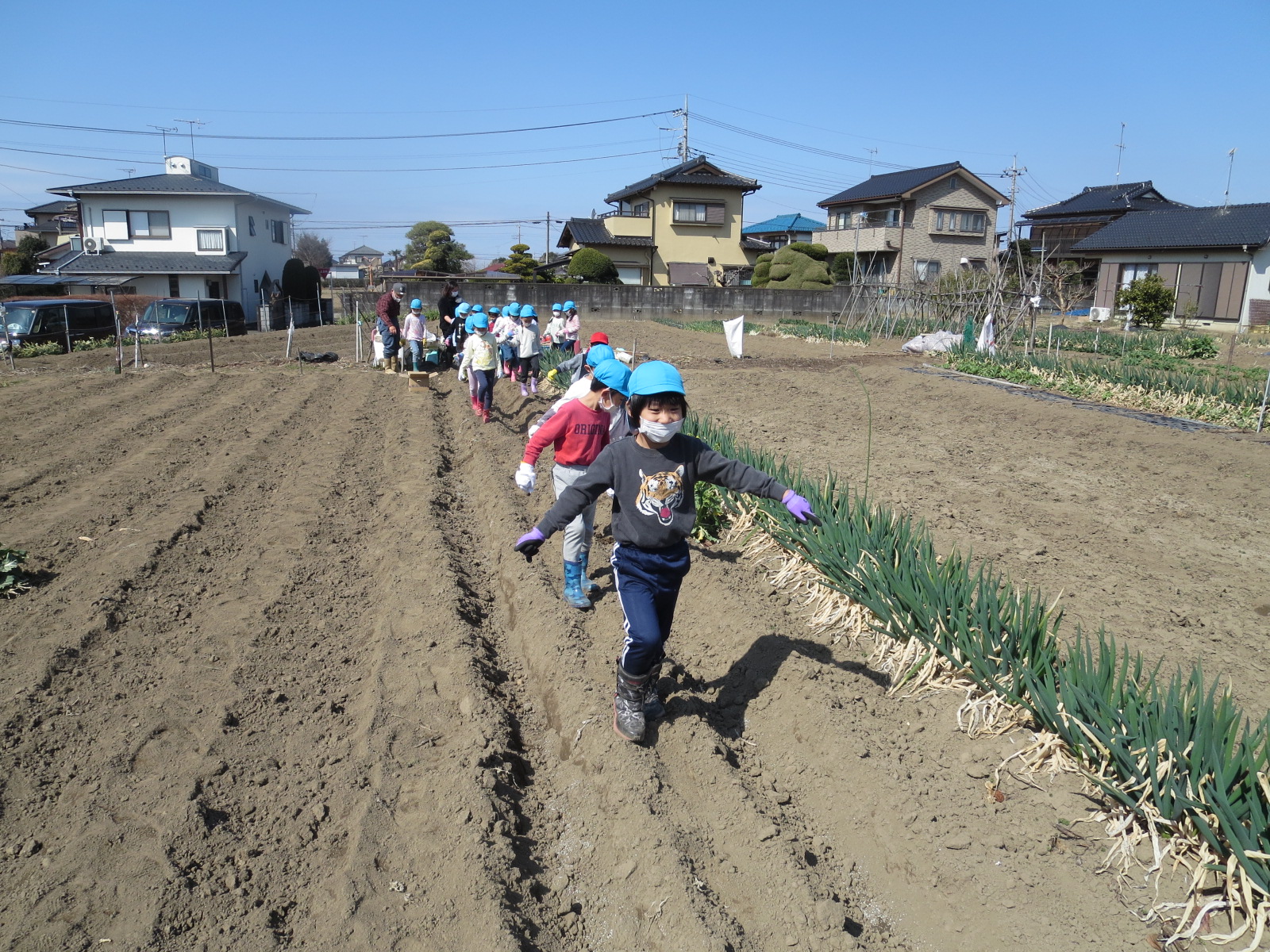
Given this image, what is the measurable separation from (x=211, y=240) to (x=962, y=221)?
34.3 m

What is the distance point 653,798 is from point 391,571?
124 inches

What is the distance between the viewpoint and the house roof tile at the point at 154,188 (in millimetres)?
33156

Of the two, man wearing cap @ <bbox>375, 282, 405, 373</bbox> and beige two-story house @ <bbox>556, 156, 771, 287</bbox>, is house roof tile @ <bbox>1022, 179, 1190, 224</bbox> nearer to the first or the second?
beige two-story house @ <bbox>556, 156, 771, 287</bbox>

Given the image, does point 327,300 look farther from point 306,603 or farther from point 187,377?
point 306,603

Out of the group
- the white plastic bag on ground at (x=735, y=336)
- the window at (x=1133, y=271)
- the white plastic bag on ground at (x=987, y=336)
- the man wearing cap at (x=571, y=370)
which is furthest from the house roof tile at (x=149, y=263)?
the window at (x=1133, y=271)

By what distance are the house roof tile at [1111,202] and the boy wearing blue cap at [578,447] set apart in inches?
1842

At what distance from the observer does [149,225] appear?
34.5 metres

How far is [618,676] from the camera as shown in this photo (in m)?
3.77

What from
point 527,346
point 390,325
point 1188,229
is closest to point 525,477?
point 527,346

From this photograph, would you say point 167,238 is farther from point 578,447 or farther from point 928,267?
point 578,447

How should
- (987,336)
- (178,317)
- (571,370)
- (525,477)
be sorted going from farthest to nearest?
(178,317) < (987,336) < (571,370) < (525,477)

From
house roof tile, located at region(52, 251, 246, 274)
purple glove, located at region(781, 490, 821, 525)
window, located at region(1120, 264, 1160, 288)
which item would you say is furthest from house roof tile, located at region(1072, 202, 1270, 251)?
house roof tile, located at region(52, 251, 246, 274)

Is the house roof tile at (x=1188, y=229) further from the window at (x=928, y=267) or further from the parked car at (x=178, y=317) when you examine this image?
the parked car at (x=178, y=317)

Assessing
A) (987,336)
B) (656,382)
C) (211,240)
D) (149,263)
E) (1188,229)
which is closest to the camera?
(656,382)
